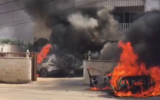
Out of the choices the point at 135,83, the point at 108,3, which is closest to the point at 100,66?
the point at 135,83

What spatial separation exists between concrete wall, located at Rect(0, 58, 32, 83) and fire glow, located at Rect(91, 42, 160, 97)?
7068mm

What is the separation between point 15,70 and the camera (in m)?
19.3

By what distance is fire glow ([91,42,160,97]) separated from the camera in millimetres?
13789

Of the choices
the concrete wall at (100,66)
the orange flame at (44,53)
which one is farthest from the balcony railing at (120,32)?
the concrete wall at (100,66)

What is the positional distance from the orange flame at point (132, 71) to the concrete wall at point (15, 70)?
709cm

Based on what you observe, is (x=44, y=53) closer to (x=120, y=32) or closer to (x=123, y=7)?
(x=120, y=32)

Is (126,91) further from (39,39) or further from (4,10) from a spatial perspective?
(39,39)

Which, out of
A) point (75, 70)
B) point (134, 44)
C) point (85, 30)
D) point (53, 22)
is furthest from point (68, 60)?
point (134, 44)

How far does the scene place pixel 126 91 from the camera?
1377cm

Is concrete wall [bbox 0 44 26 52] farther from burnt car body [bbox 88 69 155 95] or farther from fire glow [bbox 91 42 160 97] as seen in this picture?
burnt car body [bbox 88 69 155 95]

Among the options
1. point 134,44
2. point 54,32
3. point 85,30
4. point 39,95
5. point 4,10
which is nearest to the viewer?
point 39,95

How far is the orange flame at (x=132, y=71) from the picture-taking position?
13.8m

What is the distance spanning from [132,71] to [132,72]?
0.20 feet

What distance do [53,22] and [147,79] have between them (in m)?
16.0
